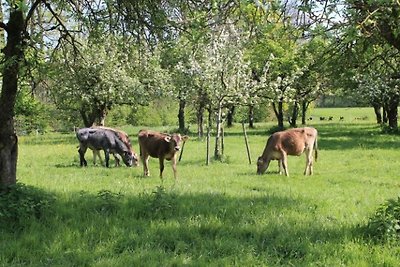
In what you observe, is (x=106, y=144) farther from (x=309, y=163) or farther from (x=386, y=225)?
(x=386, y=225)

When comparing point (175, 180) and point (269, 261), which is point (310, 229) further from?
point (175, 180)

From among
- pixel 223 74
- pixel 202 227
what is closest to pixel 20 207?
pixel 202 227

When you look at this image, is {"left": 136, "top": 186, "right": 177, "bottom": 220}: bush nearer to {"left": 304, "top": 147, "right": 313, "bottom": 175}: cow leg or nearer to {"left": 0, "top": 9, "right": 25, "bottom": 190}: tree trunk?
{"left": 0, "top": 9, "right": 25, "bottom": 190}: tree trunk

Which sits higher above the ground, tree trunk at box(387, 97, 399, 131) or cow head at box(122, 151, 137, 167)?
tree trunk at box(387, 97, 399, 131)

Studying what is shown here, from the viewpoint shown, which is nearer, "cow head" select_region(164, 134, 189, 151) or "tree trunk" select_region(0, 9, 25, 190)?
"tree trunk" select_region(0, 9, 25, 190)

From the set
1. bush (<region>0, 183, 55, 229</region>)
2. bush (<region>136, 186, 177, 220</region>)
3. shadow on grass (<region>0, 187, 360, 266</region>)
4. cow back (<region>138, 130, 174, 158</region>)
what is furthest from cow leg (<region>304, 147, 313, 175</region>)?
bush (<region>0, 183, 55, 229</region>)

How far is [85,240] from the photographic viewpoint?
297 inches

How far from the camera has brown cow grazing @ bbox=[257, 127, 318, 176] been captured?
17.3 metres

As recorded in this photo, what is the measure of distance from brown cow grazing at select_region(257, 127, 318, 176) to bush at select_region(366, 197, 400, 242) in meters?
8.91

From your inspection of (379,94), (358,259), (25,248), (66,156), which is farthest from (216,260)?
(379,94)

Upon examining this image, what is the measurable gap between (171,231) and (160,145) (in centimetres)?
864

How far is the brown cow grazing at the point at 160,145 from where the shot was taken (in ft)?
51.5

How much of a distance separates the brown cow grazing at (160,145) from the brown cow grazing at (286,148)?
10.4ft

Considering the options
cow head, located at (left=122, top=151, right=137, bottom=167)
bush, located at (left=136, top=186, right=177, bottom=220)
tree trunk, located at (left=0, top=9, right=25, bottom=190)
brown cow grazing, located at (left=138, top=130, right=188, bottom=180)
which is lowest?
cow head, located at (left=122, top=151, right=137, bottom=167)
